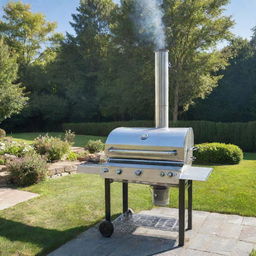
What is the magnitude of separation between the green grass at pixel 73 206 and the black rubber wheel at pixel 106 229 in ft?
1.13

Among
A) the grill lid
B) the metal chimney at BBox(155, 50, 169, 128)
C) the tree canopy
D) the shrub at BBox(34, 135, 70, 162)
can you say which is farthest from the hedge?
the grill lid

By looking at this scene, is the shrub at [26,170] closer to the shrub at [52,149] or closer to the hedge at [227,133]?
the shrub at [52,149]

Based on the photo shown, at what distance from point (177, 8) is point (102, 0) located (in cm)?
1001

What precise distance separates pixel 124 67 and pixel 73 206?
14591 mm

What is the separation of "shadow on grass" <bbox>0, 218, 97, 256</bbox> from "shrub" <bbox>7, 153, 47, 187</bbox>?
180 centimetres

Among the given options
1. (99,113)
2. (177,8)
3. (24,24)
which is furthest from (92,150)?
(24,24)

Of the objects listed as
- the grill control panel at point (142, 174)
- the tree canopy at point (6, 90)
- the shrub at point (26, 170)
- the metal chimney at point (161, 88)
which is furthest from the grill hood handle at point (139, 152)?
the tree canopy at point (6, 90)

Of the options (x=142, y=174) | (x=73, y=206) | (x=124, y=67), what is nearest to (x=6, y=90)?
(x=124, y=67)

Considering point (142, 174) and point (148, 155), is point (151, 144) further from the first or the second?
point (142, 174)

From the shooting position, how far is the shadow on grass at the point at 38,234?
300cm

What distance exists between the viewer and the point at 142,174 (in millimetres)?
2885

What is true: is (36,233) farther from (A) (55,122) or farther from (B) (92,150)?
(A) (55,122)

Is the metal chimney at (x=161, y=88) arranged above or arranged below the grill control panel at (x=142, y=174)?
above

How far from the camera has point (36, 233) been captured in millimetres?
3252
